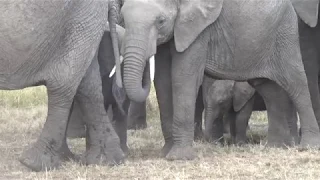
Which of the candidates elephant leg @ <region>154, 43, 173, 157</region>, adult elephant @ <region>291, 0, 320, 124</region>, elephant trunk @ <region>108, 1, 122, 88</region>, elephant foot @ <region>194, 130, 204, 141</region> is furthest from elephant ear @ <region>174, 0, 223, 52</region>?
elephant foot @ <region>194, 130, 204, 141</region>

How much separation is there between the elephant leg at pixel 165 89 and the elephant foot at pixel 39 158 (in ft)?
4.01

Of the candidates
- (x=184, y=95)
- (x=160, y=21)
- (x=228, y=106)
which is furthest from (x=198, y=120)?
(x=160, y=21)

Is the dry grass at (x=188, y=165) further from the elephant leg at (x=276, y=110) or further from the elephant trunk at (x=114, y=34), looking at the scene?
the elephant trunk at (x=114, y=34)

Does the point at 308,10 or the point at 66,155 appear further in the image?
the point at 308,10

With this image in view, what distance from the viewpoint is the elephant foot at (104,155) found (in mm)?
6363

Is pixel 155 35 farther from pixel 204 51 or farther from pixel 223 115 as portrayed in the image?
pixel 223 115

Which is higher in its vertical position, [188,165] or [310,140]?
[310,140]

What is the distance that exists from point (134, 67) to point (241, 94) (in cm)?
211

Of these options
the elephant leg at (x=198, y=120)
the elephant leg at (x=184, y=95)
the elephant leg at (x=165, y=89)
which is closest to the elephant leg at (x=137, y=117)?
the elephant leg at (x=198, y=120)

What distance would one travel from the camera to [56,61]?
20.0ft

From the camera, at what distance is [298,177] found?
5668 mm

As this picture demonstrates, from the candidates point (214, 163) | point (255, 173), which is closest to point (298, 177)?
point (255, 173)

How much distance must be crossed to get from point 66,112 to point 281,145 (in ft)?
7.35

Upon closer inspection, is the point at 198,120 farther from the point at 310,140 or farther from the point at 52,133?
the point at 52,133
